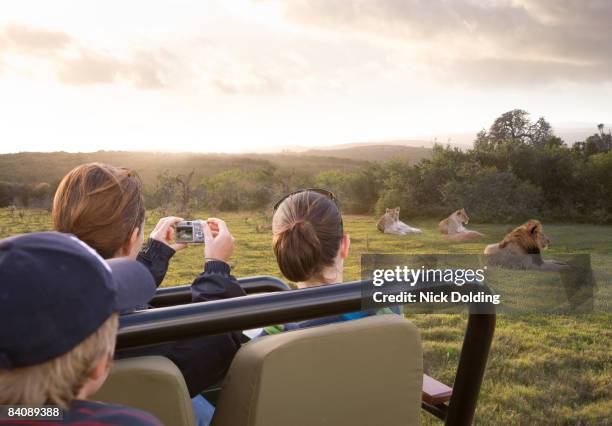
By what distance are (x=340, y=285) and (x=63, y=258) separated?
721 millimetres

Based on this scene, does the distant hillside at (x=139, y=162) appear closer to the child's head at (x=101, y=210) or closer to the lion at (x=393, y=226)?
the lion at (x=393, y=226)

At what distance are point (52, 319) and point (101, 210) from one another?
86 centimetres

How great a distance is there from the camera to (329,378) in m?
1.52

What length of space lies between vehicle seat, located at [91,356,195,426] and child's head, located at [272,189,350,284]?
0.80 meters

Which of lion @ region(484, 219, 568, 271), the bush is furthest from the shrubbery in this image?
lion @ region(484, 219, 568, 271)

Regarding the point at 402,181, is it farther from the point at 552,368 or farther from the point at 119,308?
the point at 119,308

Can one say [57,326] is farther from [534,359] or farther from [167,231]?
[534,359]

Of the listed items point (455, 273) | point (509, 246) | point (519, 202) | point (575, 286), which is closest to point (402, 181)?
point (519, 202)

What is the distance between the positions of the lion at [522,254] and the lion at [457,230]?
2676 mm

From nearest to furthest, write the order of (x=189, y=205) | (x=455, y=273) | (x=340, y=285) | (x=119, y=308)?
(x=119, y=308), (x=340, y=285), (x=455, y=273), (x=189, y=205)

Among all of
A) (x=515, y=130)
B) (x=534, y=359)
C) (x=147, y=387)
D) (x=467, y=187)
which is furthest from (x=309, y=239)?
(x=515, y=130)

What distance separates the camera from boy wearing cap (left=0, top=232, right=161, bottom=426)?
0.99 meters

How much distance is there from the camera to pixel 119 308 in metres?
1.12

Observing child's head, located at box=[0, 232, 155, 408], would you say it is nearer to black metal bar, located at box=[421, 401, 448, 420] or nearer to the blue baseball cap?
the blue baseball cap
